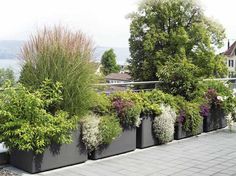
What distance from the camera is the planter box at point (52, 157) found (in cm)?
419

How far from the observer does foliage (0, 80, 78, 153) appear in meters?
4.07

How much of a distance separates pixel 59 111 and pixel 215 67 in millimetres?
22376

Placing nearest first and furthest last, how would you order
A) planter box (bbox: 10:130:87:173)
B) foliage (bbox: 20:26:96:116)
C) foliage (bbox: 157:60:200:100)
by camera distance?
planter box (bbox: 10:130:87:173), foliage (bbox: 20:26:96:116), foliage (bbox: 157:60:200:100)

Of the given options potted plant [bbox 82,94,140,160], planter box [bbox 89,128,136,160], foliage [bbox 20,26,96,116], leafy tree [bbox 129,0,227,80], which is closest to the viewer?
foliage [bbox 20,26,96,116]

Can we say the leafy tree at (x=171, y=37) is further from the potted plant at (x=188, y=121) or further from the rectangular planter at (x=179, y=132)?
the rectangular planter at (x=179, y=132)

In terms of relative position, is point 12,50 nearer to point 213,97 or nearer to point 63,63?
point 63,63

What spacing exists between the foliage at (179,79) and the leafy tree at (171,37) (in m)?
17.5

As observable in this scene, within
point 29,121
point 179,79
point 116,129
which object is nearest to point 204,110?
point 179,79

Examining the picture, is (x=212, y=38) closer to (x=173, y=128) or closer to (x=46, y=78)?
(x=173, y=128)

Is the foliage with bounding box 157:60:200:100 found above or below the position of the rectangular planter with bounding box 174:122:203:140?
above

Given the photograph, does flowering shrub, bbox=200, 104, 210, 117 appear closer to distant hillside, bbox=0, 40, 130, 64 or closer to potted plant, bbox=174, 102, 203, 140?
potted plant, bbox=174, 102, 203, 140

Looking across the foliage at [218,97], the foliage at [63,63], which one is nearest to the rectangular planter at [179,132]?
the foliage at [218,97]

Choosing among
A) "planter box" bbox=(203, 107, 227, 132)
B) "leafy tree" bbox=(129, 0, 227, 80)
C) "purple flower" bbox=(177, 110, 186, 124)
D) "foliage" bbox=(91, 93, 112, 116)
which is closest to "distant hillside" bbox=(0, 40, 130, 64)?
"foliage" bbox=(91, 93, 112, 116)

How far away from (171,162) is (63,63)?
1.81 metres
